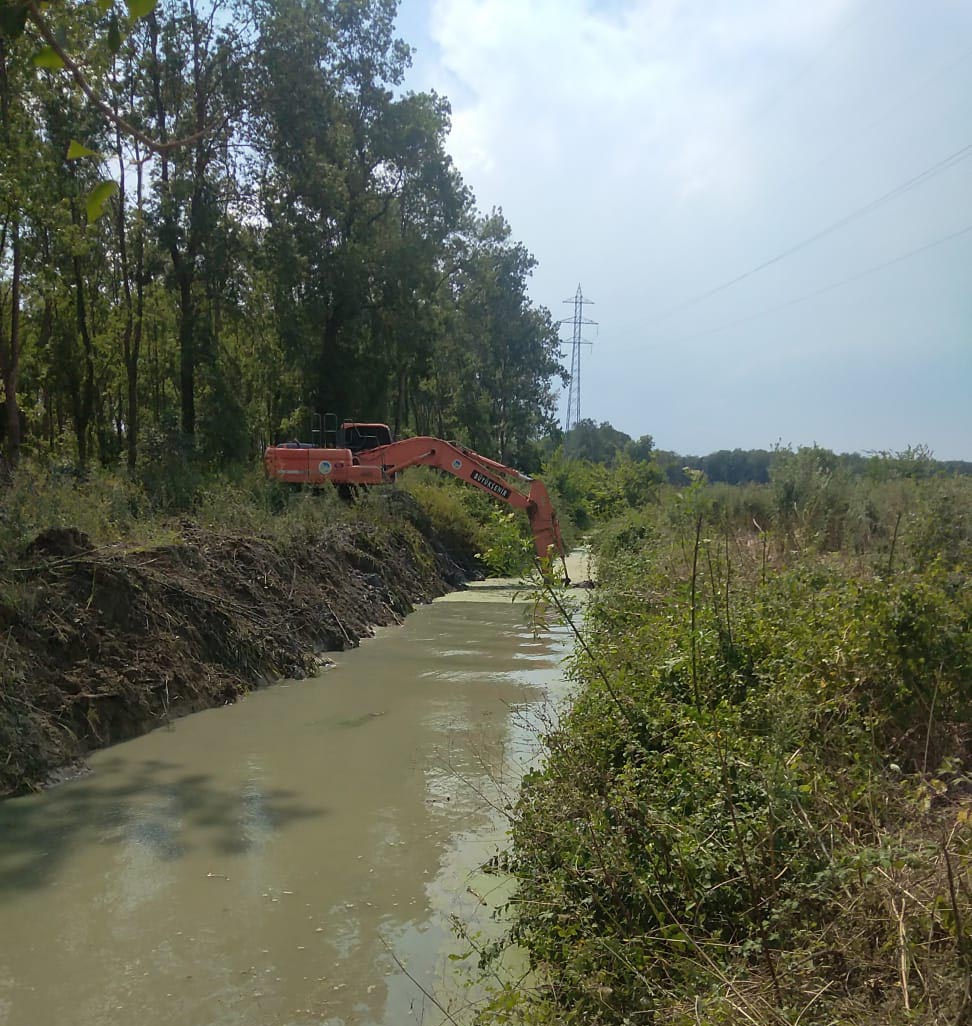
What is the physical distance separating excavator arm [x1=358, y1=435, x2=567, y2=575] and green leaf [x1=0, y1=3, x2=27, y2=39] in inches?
636

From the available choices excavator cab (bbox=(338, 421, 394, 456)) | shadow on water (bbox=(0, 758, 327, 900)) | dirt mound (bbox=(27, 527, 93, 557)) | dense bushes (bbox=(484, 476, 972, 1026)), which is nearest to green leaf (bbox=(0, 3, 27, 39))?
dense bushes (bbox=(484, 476, 972, 1026))

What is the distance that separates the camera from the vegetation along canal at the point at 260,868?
14.5 feet

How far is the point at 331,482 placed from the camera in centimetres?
1988

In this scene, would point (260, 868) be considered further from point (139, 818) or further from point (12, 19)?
point (12, 19)

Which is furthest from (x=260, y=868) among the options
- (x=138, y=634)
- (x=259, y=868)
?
(x=138, y=634)

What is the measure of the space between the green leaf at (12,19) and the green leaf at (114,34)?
0.90 feet

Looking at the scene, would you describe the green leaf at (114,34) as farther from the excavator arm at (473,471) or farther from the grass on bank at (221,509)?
the excavator arm at (473,471)

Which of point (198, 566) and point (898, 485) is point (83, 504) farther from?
point (898, 485)

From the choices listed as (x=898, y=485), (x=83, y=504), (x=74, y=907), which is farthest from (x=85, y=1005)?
(x=898, y=485)

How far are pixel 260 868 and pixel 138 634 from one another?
4.37m

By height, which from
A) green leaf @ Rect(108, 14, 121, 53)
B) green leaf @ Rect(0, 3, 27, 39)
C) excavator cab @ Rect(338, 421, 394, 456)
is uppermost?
excavator cab @ Rect(338, 421, 394, 456)

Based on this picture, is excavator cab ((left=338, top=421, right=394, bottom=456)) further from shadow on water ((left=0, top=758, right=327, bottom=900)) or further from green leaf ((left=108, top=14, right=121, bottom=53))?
green leaf ((left=108, top=14, right=121, bottom=53))

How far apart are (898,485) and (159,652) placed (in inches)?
426

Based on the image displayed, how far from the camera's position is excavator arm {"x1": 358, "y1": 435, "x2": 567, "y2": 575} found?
62.4 feet
